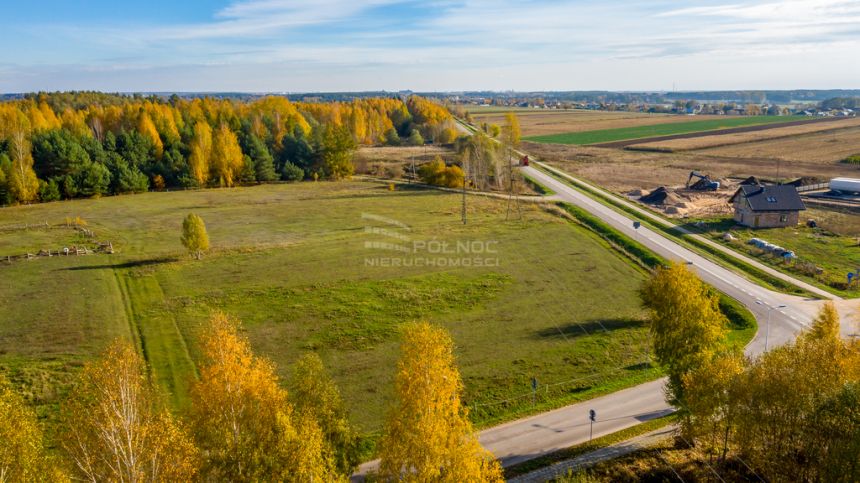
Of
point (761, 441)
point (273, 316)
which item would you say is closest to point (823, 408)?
point (761, 441)

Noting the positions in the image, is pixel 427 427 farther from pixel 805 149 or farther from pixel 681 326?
pixel 805 149

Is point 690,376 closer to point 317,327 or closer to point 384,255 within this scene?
point 317,327

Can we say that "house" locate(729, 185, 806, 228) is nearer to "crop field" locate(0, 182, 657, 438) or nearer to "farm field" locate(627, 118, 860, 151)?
"crop field" locate(0, 182, 657, 438)

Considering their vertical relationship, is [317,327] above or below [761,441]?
below

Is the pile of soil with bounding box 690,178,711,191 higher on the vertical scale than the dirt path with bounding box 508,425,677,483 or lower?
higher

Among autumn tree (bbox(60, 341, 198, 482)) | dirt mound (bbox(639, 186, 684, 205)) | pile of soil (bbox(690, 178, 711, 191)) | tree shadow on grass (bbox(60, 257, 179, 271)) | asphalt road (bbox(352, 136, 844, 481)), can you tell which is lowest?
asphalt road (bbox(352, 136, 844, 481))

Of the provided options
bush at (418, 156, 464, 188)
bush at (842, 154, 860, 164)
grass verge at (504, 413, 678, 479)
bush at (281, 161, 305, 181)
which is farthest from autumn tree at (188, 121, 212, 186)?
bush at (842, 154, 860, 164)

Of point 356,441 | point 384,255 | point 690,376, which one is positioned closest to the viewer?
point 356,441
